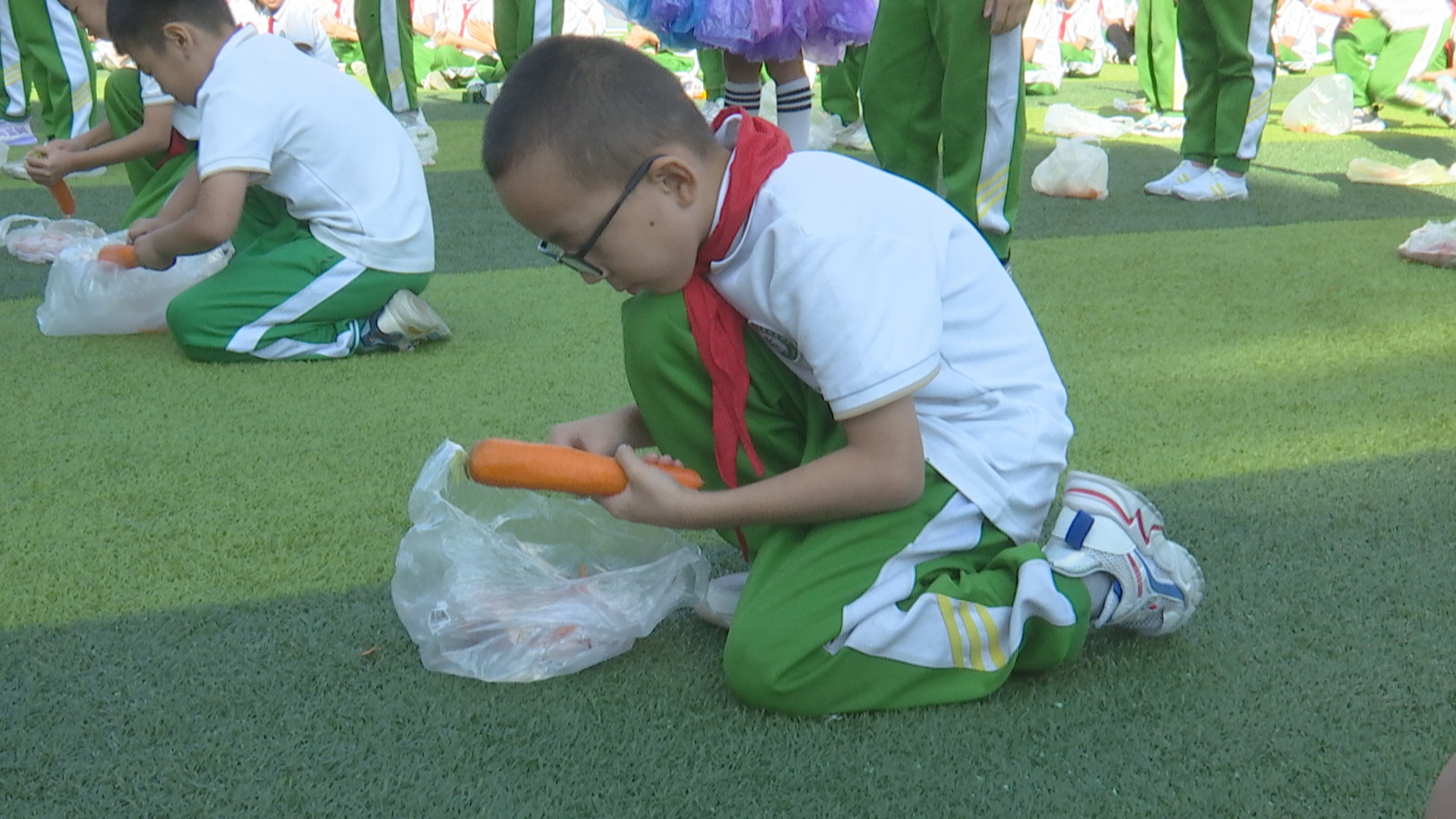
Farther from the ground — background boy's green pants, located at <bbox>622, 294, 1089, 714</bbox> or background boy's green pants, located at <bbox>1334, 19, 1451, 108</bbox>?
background boy's green pants, located at <bbox>622, 294, 1089, 714</bbox>

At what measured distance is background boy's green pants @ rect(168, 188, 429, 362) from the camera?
2.46 metres

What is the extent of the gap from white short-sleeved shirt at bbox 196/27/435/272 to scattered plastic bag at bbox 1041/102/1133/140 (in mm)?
3648

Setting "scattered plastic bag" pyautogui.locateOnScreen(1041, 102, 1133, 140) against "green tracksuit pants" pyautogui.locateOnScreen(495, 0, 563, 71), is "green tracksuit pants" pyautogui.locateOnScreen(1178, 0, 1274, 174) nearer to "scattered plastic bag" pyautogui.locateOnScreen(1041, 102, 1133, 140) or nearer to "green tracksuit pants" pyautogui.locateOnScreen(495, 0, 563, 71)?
"scattered plastic bag" pyautogui.locateOnScreen(1041, 102, 1133, 140)

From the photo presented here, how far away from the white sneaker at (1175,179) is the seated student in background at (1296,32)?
532 cm

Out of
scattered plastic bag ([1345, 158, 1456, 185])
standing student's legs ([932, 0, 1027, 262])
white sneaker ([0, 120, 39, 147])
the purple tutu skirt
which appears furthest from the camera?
white sneaker ([0, 120, 39, 147])

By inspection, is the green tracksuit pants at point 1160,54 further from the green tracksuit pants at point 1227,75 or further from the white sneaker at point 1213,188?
the white sneaker at point 1213,188

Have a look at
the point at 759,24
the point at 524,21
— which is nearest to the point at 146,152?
the point at 759,24

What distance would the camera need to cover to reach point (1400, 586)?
1441 mm

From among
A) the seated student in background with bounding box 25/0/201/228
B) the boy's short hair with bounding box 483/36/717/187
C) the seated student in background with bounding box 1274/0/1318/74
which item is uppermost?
the boy's short hair with bounding box 483/36/717/187

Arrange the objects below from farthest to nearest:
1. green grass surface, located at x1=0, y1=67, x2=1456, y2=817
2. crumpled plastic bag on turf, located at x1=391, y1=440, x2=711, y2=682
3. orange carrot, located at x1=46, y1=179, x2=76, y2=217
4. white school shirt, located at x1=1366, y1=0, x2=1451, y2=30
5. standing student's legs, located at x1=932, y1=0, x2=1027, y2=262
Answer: white school shirt, located at x1=1366, y1=0, x2=1451, y2=30, orange carrot, located at x1=46, y1=179, x2=76, y2=217, standing student's legs, located at x1=932, y1=0, x2=1027, y2=262, crumpled plastic bag on turf, located at x1=391, y1=440, x2=711, y2=682, green grass surface, located at x1=0, y1=67, x2=1456, y2=817

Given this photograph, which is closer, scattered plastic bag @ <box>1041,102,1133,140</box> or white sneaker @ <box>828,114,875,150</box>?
white sneaker @ <box>828,114,875,150</box>

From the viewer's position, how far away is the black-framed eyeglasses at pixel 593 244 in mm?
1182

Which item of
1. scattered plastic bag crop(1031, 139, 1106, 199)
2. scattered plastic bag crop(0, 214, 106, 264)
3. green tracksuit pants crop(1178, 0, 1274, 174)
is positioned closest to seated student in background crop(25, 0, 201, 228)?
scattered plastic bag crop(0, 214, 106, 264)

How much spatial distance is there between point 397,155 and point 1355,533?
1.88m
